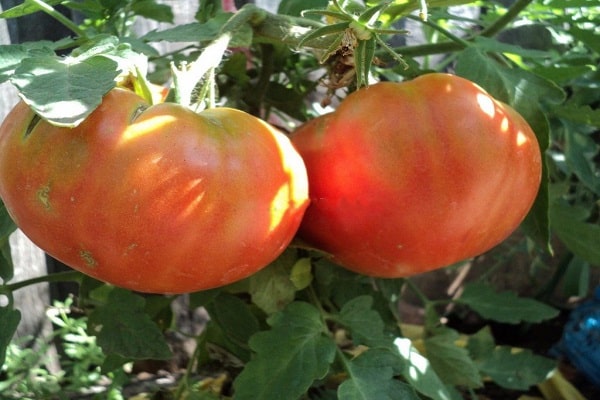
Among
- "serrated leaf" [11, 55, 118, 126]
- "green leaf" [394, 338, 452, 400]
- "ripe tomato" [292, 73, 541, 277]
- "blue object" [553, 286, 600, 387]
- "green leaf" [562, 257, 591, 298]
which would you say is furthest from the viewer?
"green leaf" [562, 257, 591, 298]

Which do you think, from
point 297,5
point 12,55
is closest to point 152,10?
point 297,5

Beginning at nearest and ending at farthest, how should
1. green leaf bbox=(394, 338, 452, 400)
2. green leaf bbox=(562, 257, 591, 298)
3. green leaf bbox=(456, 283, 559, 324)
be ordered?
green leaf bbox=(394, 338, 452, 400), green leaf bbox=(456, 283, 559, 324), green leaf bbox=(562, 257, 591, 298)

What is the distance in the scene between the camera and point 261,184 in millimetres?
450

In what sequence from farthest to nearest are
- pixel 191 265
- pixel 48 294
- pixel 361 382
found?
pixel 48 294 < pixel 361 382 < pixel 191 265

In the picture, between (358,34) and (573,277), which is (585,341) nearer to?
(573,277)

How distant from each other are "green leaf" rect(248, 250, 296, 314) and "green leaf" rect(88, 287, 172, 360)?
3.8 inches

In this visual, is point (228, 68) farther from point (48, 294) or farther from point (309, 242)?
point (48, 294)

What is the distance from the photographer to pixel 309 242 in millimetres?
594

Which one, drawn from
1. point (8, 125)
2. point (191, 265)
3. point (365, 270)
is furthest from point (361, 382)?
point (8, 125)

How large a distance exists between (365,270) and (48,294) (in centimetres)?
58

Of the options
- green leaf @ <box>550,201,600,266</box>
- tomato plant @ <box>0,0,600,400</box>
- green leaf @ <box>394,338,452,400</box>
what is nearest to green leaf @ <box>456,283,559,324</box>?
tomato plant @ <box>0,0,600,400</box>

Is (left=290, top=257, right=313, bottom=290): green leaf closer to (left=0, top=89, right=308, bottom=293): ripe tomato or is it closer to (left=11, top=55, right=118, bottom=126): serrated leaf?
(left=0, top=89, right=308, bottom=293): ripe tomato

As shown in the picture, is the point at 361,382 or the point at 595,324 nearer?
the point at 361,382

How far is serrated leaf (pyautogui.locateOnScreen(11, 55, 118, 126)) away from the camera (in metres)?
0.37
